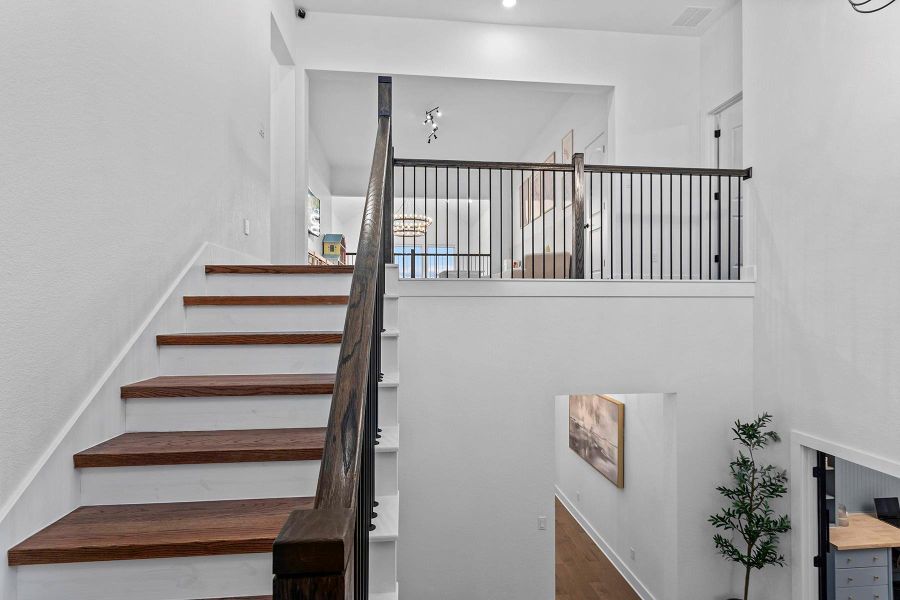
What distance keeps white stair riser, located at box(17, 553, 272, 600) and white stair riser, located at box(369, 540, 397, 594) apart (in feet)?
0.98

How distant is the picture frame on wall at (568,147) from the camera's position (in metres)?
7.29

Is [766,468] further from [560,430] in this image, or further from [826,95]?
[560,430]

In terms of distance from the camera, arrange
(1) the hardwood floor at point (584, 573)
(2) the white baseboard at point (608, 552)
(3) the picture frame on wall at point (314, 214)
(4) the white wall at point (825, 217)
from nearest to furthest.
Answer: (4) the white wall at point (825, 217) → (2) the white baseboard at point (608, 552) → (1) the hardwood floor at point (584, 573) → (3) the picture frame on wall at point (314, 214)

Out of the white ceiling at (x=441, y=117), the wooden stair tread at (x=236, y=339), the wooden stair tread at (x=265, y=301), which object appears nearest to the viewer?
the wooden stair tread at (x=236, y=339)

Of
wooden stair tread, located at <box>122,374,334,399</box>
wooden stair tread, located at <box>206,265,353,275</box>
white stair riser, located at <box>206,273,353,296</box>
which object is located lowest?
wooden stair tread, located at <box>122,374,334,399</box>

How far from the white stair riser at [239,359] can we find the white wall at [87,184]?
25 centimetres

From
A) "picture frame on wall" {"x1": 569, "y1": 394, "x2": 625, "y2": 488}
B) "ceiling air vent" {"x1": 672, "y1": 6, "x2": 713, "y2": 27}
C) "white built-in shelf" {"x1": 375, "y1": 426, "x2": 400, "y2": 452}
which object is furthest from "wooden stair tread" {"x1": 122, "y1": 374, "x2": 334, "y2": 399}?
"ceiling air vent" {"x1": 672, "y1": 6, "x2": 713, "y2": 27}

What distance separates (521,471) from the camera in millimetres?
4117

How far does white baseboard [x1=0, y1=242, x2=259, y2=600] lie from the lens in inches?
53.2

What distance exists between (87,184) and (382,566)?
1.68m

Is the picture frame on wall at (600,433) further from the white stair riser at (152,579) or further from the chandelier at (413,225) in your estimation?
the white stair riser at (152,579)

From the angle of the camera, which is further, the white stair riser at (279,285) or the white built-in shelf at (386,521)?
the white stair riser at (279,285)

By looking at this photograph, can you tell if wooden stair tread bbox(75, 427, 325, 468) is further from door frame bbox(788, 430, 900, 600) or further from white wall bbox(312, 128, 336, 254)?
white wall bbox(312, 128, 336, 254)

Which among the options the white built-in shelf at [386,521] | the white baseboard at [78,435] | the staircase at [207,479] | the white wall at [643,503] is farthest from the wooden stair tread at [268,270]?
the white wall at [643,503]
